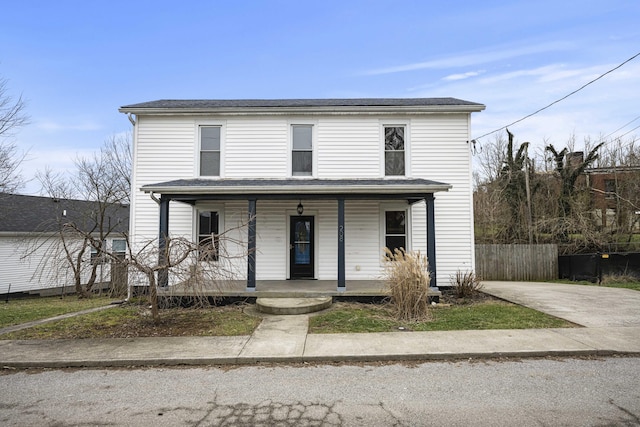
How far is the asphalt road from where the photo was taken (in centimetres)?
319

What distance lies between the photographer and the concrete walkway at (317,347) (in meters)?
4.77

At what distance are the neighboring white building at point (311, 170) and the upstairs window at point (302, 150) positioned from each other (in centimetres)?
3

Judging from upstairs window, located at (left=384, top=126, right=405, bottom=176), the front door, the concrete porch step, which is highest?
upstairs window, located at (left=384, top=126, right=405, bottom=176)

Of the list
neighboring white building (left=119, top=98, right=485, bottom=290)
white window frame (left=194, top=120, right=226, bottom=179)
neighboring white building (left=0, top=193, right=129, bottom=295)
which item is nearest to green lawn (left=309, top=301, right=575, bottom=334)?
neighboring white building (left=119, top=98, right=485, bottom=290)

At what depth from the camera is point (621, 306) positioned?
316 inches

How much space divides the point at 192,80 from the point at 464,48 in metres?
13.2

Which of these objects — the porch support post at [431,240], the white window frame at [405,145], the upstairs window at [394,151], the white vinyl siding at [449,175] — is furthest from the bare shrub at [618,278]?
the upstairs window at [394,151]

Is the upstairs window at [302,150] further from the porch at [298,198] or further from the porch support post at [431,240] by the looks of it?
the porch support post at [431,240]

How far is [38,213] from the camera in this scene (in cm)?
1908

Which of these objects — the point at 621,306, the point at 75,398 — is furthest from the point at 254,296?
the point at 621,306

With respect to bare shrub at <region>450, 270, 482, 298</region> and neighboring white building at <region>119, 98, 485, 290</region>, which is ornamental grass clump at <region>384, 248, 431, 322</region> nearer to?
bare shrub at <region>450, 270, 482, 298</region>

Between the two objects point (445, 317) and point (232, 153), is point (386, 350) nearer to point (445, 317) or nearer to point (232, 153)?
point (445, 317)

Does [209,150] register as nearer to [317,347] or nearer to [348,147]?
[348,147]

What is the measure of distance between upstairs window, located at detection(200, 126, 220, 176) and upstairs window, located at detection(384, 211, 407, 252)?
5444 millimetres
